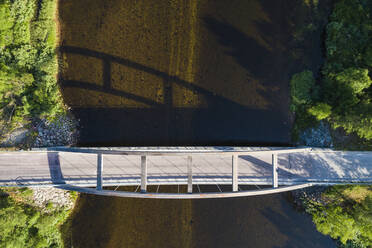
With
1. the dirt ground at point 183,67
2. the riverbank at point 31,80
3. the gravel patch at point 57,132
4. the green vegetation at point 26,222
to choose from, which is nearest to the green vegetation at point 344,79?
the dirt ground at point 183,67

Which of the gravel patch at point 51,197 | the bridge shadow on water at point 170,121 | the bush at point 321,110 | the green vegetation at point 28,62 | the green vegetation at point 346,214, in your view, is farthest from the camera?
the gravel patch at point 51,197

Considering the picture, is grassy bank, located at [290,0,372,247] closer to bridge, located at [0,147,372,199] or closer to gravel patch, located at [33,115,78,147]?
bridge, located at [0,147,372,199]

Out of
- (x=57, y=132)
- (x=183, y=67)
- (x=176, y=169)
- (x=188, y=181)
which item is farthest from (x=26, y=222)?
(x=183, y=67)

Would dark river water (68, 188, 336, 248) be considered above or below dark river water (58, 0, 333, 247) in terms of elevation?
below

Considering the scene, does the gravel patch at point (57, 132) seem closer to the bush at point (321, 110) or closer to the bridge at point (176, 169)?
A: the bridge at point (176, 169)

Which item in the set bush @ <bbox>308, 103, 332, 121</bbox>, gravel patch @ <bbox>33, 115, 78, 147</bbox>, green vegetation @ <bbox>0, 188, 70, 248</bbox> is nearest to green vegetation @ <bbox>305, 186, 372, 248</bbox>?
bush @ <bbox>308, 103, 332, 121</bbox>

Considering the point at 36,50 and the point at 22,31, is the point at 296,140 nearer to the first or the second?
the point at 36,50

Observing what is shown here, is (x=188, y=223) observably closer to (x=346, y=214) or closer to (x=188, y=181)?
(x=188, y=181)
